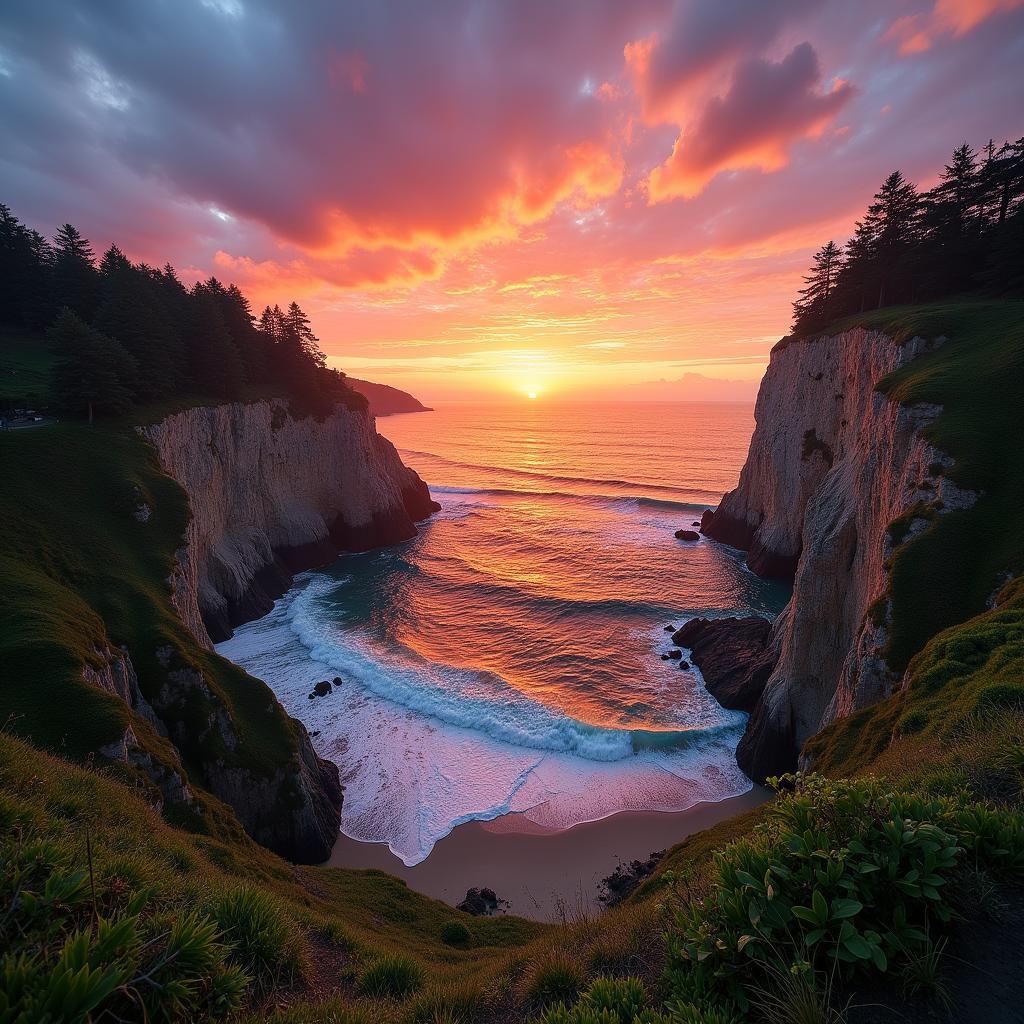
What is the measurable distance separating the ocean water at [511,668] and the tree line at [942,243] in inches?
1121

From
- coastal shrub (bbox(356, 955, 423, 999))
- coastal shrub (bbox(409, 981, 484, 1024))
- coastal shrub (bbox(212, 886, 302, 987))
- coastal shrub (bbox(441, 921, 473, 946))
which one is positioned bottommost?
coastal shrub (bbox(441, 921, 473, 946))

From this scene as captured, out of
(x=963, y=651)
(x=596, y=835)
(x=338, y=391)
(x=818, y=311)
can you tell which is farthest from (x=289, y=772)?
(x=818, y=311)

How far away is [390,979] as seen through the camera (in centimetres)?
758

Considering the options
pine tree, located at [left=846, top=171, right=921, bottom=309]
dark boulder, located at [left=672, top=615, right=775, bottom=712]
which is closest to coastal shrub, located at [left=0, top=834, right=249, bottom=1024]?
dark boulder, located at [left=672, top=615, right=775, bottom=712]

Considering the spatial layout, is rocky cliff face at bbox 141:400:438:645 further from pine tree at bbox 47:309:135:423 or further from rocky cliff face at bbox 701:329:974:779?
rocky cliff face at bbox 701:329:974:779

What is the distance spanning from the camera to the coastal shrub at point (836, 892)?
165 inches

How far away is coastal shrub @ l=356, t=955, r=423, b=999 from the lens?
23.8 ft

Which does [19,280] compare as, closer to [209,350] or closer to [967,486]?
[209,350]

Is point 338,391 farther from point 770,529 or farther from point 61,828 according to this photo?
point 61,828

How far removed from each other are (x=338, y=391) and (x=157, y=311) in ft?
64.9

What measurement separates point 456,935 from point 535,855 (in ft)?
21.1

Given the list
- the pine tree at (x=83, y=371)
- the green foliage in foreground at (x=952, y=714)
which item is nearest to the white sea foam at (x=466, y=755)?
the green foliage in foreground at (x=952, y=714)

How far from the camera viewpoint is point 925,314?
29281 mm

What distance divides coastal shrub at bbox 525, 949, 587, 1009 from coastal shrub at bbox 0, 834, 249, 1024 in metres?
4.10
